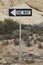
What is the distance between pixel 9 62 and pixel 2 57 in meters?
1.06

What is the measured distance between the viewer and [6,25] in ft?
71.1

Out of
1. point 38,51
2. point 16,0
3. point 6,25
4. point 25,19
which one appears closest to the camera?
point 38,51

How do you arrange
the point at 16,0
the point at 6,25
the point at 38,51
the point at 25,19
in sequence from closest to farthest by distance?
the point at 38,51 < the point at 6,25 < the point at 25,19 < the point at 16,0

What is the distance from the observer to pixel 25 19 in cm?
2425

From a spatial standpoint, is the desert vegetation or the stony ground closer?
the stony ground

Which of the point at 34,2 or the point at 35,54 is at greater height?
the point at 34,2

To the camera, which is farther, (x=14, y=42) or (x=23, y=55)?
(x=14, y=42)

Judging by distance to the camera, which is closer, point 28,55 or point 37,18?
point 28,55

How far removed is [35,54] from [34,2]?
14.8m

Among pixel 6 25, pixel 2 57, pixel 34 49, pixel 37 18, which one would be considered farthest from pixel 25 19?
pixel 2 57

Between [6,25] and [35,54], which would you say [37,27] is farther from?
[35,54]

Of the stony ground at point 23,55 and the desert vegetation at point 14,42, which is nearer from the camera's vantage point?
the stony ground at point 23,55

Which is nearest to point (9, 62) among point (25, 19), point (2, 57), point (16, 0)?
point (2, 57)

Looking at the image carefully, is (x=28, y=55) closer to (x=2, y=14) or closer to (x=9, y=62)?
(x=9, y=62)
